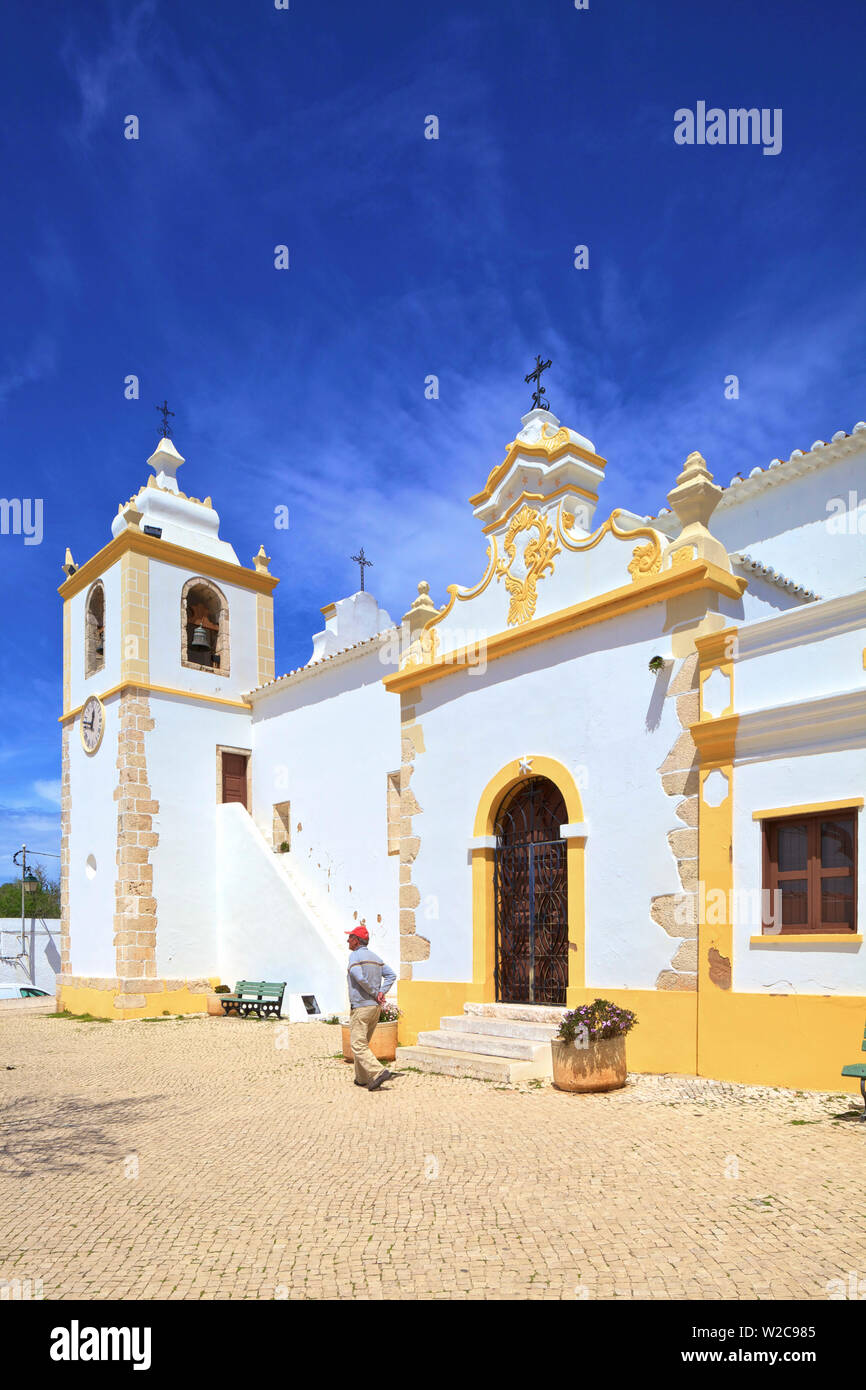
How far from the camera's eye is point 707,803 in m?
8.20

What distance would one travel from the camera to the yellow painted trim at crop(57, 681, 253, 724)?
1706 centimetres

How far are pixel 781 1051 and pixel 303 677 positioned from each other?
11.6 m

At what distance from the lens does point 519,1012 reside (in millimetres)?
9625

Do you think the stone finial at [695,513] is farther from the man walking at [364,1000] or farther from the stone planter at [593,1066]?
the man walking at [364,1000]

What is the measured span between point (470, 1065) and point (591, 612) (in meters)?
4.61

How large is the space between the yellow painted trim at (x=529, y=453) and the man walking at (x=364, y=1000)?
5375mm

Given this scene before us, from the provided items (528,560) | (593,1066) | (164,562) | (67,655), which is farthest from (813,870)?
(67,655)

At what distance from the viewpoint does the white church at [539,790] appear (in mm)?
7625

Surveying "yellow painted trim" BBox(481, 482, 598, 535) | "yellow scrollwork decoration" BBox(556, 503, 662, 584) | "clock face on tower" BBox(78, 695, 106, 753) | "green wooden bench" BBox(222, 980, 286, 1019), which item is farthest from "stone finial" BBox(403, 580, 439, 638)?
"clock face on tower" BBox(78, 695, 106, 753)

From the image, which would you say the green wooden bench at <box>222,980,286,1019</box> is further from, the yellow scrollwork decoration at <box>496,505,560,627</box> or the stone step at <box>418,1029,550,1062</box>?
the yellow scrollwork decoration at <box>496,505,560,627</box>
